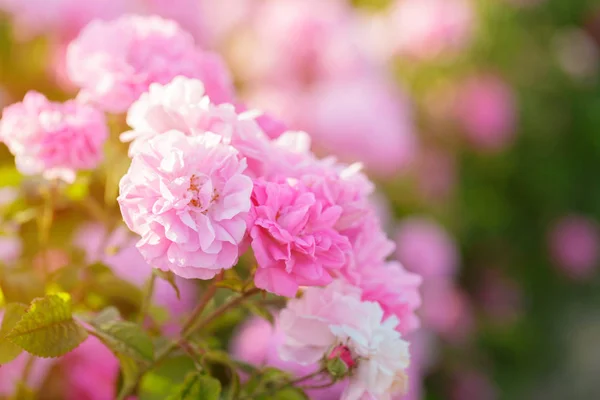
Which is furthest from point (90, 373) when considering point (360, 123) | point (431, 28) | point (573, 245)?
point (573, 245)

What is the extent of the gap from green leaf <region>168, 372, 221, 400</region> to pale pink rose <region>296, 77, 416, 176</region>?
129 cm

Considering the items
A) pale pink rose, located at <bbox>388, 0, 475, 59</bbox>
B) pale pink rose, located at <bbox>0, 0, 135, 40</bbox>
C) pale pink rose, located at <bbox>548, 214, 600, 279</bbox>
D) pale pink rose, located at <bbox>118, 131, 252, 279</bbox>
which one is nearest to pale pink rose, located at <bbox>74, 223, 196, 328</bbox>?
pale pink rose, located at <bbox>118, 131, 252, 279</bbox>

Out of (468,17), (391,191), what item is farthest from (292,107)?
(468,17)

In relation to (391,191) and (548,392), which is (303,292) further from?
(548,392)

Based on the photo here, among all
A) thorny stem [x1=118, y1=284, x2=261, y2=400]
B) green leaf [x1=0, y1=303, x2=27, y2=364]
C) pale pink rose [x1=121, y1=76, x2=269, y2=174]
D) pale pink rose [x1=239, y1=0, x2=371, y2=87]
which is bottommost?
pale pink rose [x1=239, y1=0, x2=371, y2=87]

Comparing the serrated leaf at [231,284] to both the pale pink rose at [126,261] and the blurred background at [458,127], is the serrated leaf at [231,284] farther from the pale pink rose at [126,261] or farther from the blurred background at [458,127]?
the blurred background at [458,127]

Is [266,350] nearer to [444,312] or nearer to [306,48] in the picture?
[444,312]

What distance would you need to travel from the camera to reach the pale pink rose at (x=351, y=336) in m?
0.57

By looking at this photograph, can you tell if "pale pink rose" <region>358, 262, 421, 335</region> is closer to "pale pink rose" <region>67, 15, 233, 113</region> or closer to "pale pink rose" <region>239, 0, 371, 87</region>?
"pale pink rose" <region>67, 15, 233, 113</region>

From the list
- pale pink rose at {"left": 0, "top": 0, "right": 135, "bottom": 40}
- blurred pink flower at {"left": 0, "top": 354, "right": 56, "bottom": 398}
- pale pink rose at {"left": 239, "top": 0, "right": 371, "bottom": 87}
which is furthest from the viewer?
pale pink rose at {"left": 239, "top": 0, "right": 371, "bottom": 87}

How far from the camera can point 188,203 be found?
52 centimetres

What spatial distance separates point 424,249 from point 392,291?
4.32ft

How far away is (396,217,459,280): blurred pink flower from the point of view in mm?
1926

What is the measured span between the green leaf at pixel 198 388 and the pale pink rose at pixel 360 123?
4.23 feet
